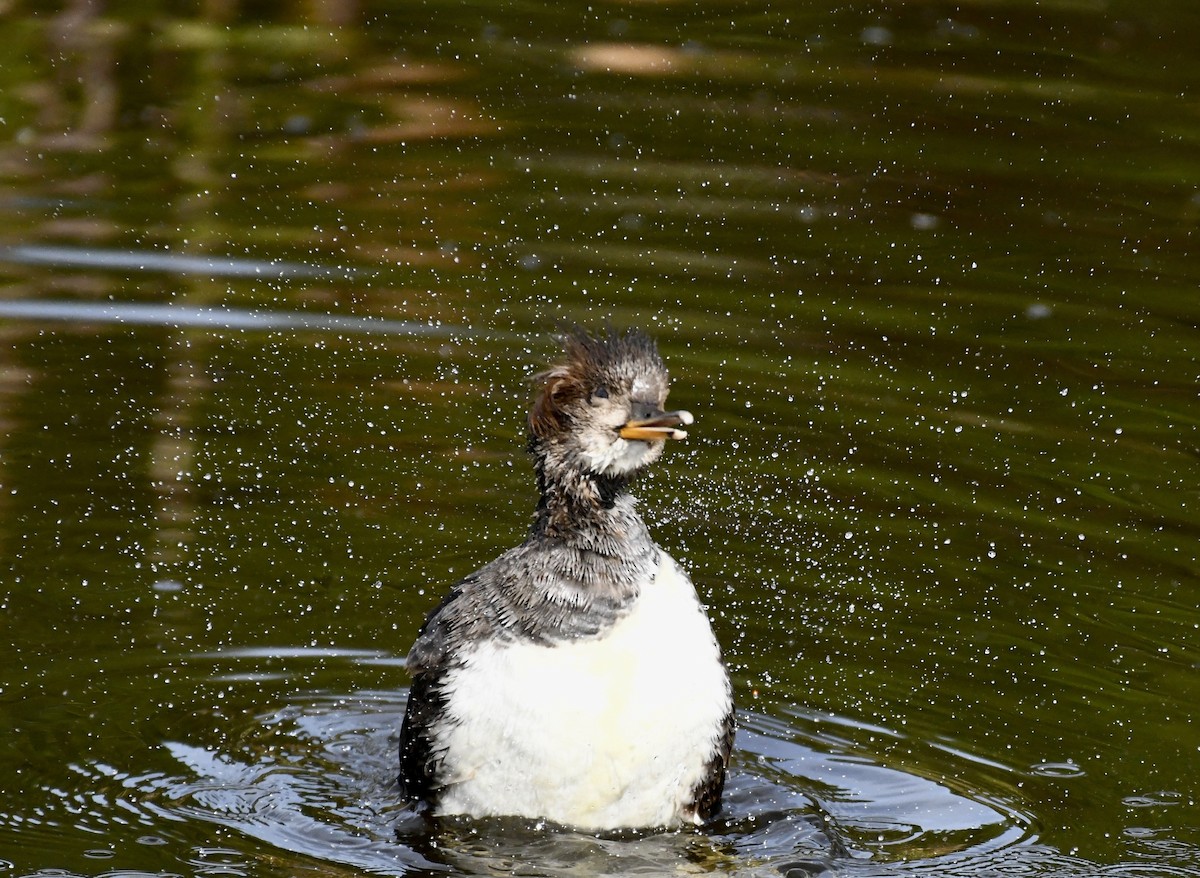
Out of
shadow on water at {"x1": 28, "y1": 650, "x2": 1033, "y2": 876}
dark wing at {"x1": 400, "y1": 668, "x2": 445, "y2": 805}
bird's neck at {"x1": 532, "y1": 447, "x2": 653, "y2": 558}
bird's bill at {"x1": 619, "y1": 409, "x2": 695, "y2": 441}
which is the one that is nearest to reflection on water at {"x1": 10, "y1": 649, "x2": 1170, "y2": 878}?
shadow on water at {"x1": 28, "y1": 650, "x2": 1033, "y2": 876}

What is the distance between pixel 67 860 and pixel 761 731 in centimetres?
269

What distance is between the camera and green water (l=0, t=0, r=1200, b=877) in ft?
24.3

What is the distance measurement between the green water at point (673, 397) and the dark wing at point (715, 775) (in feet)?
0.52

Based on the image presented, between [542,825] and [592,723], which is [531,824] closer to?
[542,825]

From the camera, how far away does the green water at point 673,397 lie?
7402mm

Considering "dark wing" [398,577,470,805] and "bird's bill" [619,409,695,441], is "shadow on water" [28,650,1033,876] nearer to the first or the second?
"dark wing" [398,577,470,805]

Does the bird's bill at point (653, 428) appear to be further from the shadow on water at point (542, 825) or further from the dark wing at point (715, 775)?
the shadow on water at point (542, 825)

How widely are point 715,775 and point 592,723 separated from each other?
0.61 meters

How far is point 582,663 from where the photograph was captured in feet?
22.2

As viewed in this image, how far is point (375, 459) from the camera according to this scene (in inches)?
393

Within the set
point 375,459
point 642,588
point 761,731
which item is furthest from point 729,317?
point 642,588

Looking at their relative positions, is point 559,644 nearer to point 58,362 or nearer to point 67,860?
point 67,860

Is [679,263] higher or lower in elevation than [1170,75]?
lower

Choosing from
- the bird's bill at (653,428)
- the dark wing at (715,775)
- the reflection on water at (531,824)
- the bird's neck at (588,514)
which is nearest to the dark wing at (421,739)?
the reflection on water at (531,824)
